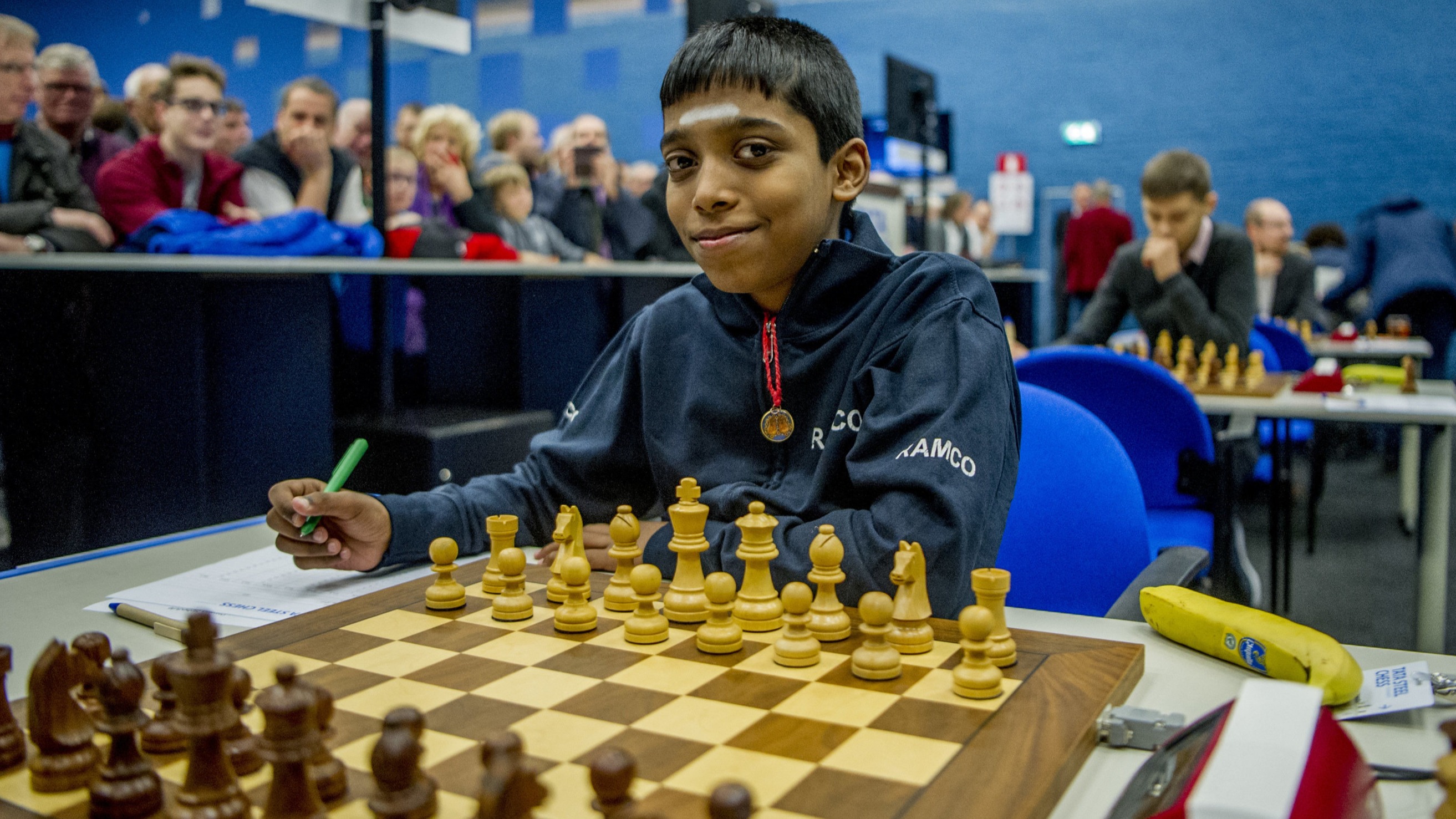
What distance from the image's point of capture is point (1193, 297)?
3678 millimetres

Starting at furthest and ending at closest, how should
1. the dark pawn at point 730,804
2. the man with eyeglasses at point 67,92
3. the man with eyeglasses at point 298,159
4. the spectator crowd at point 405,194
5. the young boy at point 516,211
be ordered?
the young boy at point 516,211
the man with eyeglasses at point 298,159
the man with eyeglasses at point 67,92
the spectator crowd at point 405,194
the dark pawn at point 730,804

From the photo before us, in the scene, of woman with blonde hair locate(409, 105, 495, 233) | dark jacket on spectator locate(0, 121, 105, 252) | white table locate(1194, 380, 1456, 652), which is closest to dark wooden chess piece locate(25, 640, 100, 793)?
white table locate(1194, 380, 1456, 652)

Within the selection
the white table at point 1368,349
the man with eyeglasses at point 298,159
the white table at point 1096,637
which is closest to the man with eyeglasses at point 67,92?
the man with eyeglasses at point 298,159

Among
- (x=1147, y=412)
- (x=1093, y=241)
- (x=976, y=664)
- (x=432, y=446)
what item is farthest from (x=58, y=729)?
(x=1093, y=241)

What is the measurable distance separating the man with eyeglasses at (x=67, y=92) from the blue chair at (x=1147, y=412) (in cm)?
398

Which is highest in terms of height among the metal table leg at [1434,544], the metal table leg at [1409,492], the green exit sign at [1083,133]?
the green exit sign at [1083,133]

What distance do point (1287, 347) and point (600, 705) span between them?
175 inches

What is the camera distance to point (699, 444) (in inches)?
55.4

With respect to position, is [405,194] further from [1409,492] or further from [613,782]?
[613,782]

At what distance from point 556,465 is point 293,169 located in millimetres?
3853

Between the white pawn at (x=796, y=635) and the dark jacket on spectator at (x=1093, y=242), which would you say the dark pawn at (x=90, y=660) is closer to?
the white pawn at (x=796, y=635)

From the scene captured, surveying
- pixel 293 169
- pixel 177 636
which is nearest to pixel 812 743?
pixel 177 636

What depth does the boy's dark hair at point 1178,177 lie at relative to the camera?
12.0 feet

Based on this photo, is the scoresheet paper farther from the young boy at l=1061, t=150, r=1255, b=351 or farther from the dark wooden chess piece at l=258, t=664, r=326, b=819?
the young boy at l=1061, t=150, r=1255, b=351
